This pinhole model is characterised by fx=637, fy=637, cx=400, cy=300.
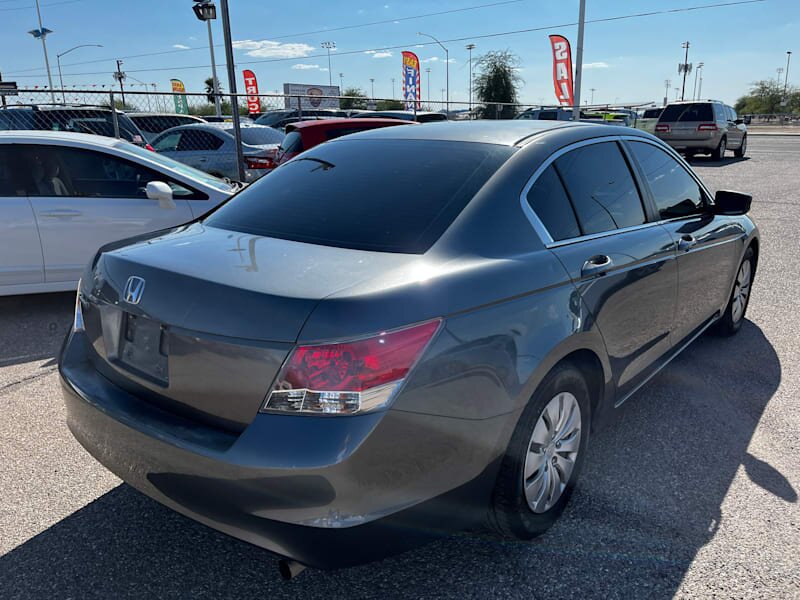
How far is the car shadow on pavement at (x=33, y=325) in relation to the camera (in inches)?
185

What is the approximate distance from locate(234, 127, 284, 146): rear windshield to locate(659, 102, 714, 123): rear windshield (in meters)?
14.0

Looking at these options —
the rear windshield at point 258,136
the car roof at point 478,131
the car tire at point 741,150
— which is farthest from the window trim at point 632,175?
the car tire at point 741,150

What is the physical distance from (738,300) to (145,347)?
4363mm

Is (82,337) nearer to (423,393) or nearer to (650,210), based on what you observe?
(423,393)

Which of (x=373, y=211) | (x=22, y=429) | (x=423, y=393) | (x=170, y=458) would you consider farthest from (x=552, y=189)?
(x=22, y=429)

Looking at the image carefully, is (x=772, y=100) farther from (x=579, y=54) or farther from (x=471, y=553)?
(x=471, y=553)

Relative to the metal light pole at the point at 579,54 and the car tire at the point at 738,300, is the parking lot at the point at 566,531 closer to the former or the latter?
the car tire at the point at 738,300

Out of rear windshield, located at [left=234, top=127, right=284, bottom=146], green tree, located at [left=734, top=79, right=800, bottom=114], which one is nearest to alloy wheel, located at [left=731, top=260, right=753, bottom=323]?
rear windshield, located at [left=234, top=127, right=284, bottom=146]

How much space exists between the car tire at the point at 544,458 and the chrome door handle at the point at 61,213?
182 inches

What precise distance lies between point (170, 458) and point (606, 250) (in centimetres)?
194

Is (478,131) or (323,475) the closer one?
(323,475)

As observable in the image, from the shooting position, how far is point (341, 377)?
1784 mm

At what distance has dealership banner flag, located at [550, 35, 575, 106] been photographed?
26.1m

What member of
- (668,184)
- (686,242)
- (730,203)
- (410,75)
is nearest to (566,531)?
(686,242)
